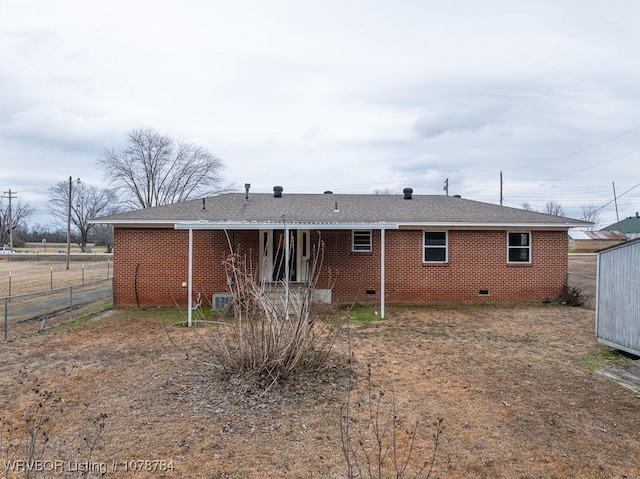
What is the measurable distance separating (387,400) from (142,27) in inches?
443

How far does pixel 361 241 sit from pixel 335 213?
129 cm

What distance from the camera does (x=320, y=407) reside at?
4645mm

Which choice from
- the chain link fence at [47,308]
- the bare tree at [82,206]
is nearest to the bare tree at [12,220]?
the bare tree at [82,206]

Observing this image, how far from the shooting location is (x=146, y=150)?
41719 millimetres

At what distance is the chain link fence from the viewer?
873 centimetres

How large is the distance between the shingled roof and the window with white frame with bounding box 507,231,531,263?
0.54m

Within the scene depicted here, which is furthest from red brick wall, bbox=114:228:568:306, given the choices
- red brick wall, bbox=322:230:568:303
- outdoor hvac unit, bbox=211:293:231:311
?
outdoor hvac unit, bbox=211:293:231:311

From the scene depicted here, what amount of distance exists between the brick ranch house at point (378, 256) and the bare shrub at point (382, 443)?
750cm

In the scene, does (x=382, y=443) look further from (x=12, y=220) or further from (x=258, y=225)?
(x=12, y=220)

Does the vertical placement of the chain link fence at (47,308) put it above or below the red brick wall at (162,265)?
below

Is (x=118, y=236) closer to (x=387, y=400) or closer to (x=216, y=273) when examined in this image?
(x=216, y=273)

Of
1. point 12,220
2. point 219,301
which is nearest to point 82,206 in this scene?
point 12,220

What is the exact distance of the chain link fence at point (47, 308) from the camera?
8.73 m

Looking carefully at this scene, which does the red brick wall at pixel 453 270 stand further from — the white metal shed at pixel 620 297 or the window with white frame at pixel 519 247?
the white metal shed at pixel 620 297
